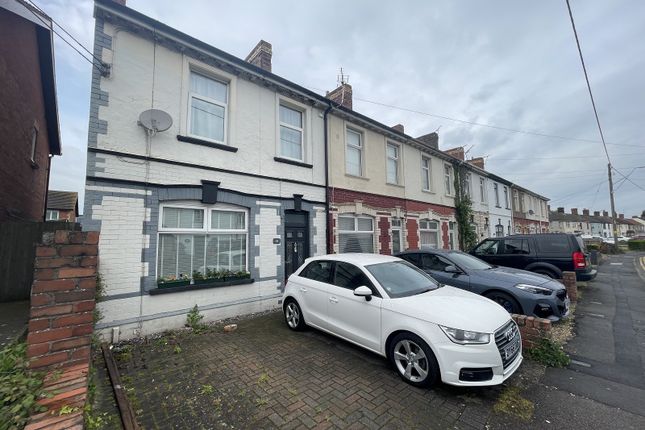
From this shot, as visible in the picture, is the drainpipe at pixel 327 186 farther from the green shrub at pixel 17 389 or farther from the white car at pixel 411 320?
the green shrub at pixel 17 389

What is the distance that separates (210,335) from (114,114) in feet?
15.2

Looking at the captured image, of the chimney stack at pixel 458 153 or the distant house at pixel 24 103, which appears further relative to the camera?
the chimney stack at pixel 458 153

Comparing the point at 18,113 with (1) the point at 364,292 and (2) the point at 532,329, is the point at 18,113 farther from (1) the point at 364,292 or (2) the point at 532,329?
(2) the point at 532,329

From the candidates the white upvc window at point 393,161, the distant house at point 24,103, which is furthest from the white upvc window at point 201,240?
→ the white upvc window at point 393,161

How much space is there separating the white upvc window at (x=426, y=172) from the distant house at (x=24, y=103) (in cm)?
1337

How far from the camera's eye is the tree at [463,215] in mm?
15352

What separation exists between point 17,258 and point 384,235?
10087 millimetres

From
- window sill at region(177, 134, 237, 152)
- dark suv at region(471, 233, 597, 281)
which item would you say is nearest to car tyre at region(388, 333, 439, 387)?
window sill at region(177, 134, 237, 152)

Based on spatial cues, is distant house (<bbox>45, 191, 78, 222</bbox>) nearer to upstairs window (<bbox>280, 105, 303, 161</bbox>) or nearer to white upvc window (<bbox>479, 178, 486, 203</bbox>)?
upstairs window (<bbox>280, 105, 303, 161</bbox>)

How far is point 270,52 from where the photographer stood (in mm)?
8336

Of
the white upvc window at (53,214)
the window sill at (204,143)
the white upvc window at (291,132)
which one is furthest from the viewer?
the white upvc window at (53,214)

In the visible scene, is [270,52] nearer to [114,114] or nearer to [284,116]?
[284,116]

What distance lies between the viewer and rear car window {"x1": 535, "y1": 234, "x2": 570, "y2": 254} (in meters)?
8.64

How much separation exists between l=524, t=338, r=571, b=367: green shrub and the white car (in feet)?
2.71
